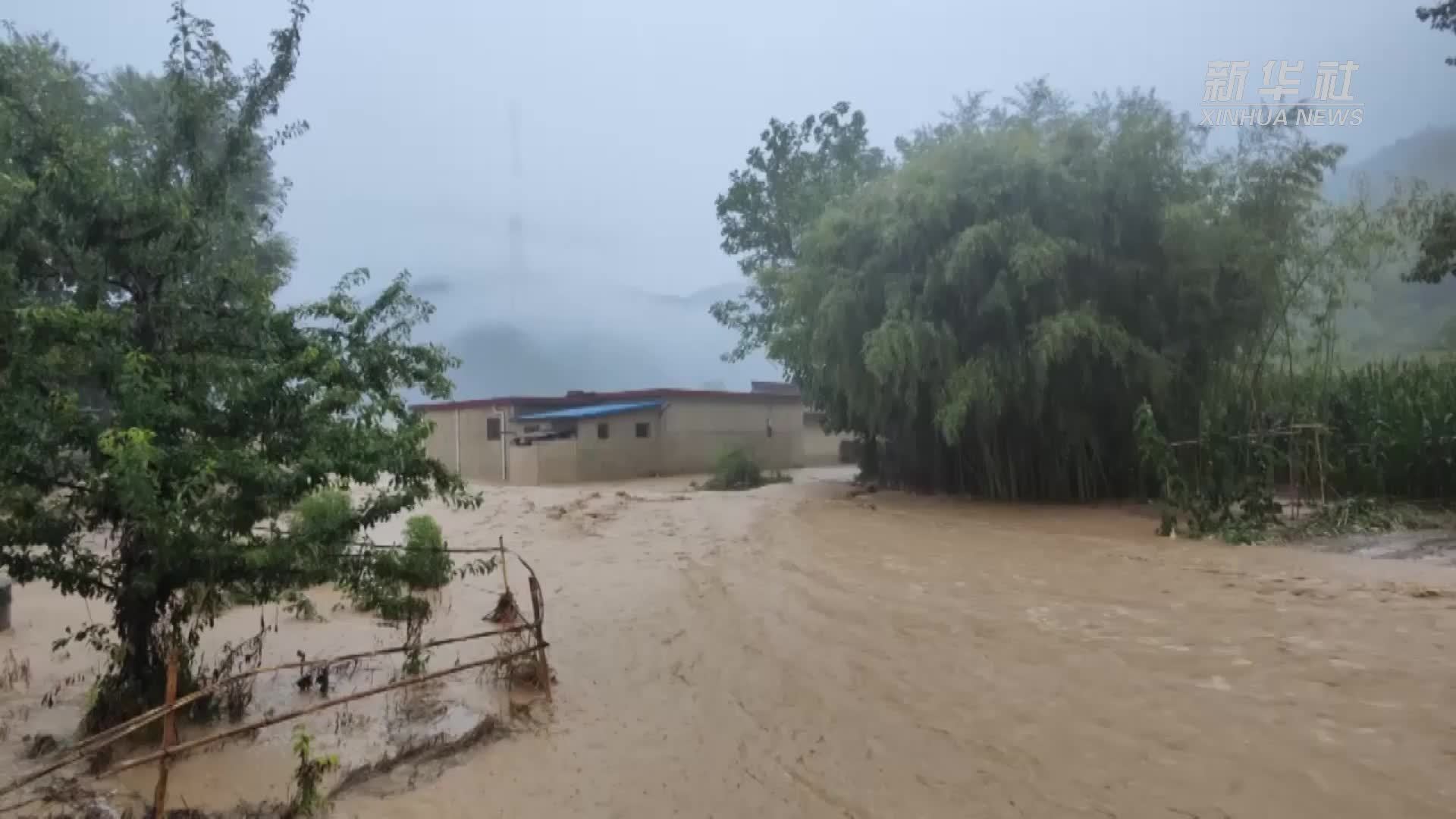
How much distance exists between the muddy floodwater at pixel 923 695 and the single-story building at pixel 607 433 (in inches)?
575

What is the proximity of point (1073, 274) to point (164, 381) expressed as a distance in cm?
1260

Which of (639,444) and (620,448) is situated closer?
(620,448)

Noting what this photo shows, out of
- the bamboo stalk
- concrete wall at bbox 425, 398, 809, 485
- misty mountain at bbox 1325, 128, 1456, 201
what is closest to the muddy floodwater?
the bamboo stalk

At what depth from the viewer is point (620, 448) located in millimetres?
25531

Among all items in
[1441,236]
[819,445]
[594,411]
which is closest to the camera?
[1441,236]

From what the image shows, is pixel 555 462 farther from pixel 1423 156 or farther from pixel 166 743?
pixel 1423 156

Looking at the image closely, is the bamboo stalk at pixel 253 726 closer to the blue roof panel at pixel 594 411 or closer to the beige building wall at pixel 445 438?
the blue roof panel at pixel 594 411

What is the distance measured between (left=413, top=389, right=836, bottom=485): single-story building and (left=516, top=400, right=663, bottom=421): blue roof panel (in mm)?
36

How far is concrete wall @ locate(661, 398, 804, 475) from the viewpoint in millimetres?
26359

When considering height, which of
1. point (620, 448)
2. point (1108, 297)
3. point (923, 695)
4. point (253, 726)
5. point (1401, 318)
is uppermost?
point (1401, 318)

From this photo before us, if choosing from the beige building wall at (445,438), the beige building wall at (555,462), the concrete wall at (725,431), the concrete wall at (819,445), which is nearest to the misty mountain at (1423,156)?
the concrete wall at (819,445)

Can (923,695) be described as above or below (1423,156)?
below

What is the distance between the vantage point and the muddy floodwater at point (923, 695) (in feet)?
14.0

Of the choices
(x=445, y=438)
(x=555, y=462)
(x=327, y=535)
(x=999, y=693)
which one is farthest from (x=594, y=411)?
(x=999, y=693)
